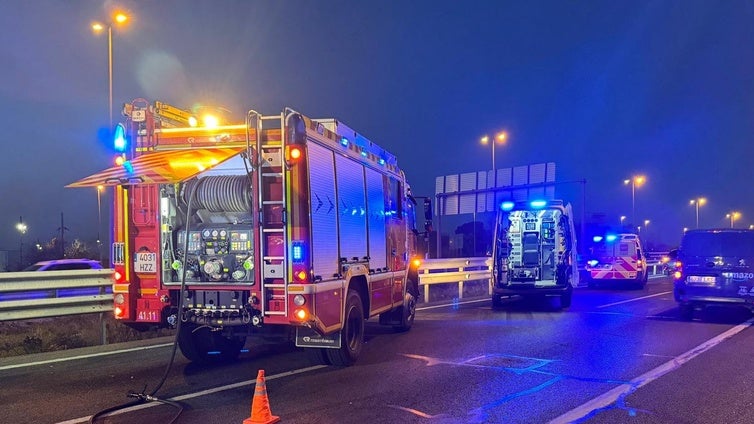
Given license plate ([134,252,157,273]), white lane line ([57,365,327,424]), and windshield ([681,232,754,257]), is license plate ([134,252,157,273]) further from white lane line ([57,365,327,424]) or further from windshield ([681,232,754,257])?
windshield ([681,232,754,257])

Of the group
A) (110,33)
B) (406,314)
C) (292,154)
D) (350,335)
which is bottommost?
(406,314)

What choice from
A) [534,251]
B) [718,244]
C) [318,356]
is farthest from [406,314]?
[718,244]

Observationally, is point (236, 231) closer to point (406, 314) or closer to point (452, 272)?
point (406, 314)

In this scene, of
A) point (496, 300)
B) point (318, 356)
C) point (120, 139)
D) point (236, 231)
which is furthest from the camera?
point (496, 300)

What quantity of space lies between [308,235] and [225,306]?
1402mm

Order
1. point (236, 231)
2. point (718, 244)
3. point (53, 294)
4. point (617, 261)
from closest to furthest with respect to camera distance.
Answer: point (236, 231), point (53, 294), point (718, 244), point (617, 261)

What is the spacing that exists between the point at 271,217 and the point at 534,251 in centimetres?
987

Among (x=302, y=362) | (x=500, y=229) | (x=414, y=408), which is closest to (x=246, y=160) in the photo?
(x=302, y=362)

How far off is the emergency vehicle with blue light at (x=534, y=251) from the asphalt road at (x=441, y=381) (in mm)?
3619

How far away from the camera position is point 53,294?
30.8ft

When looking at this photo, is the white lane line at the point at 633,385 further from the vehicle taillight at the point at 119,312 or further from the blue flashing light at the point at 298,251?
the vehicle taillight at the point at 119,312

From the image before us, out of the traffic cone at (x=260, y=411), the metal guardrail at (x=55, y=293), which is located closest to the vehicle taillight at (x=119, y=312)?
the metal guardrail at (x=55, y=293)

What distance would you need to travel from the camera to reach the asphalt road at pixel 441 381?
5.69 m

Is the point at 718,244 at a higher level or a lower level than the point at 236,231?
lower
